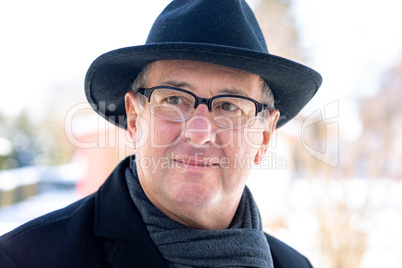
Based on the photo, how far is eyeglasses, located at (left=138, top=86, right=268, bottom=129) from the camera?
5.25 feet

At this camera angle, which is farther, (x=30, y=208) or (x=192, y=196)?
(x=30, y=208)

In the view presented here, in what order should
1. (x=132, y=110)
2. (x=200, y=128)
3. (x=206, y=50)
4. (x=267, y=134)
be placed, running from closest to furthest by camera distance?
(x=206, y=50) < (x=200, y=128) < (x=132, y=110) < (x=267, y=134)

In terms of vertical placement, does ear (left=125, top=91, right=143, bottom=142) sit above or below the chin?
above

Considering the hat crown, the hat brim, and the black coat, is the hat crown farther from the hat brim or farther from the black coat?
the black coat

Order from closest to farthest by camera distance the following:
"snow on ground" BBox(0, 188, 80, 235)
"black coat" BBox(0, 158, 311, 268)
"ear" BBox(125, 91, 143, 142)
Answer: "black coat" BBox(0, 158, 311, 268) < "ear" BBox(125, 91, 143, 142) < "snow on ground" BBox(0, 188, 80, 235)

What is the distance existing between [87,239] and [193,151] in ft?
1.97

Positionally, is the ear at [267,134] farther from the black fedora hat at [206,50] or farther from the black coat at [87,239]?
the black coat at [87,239]

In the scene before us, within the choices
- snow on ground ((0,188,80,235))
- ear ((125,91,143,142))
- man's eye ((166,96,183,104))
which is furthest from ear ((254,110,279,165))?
snow on ground ((0,188,80,235))

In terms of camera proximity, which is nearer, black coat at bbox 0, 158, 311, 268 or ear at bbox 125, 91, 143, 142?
black coat at bbox 0, 158, 311, 268

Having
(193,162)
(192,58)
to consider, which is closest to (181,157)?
(193,162)

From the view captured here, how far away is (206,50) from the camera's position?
146 cm

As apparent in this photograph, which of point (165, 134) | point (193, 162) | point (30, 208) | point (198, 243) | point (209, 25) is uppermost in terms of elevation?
point (209, 25)

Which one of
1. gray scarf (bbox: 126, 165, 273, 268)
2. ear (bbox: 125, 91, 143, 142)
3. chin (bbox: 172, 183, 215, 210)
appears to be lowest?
gray scarf (bbox: 126, 165, 273, 268)

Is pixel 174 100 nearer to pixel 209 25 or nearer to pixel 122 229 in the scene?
pixel 209 25
